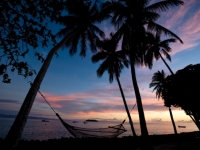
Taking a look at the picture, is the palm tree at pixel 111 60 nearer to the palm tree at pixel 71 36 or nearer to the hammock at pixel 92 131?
the palm tree at pixel 71 36

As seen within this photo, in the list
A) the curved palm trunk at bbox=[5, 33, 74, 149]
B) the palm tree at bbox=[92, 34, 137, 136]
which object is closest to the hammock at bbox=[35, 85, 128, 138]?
the curved palm trunk at bbox=[5, 33, 74, 149]

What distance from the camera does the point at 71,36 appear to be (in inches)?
277

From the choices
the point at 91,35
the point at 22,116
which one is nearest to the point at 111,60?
the point at 91,35

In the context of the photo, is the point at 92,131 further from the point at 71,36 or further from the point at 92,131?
the point at 71,36

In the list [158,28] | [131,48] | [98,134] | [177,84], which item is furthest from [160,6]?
[98,134]

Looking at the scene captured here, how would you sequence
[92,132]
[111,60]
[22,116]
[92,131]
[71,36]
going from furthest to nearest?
[111,60] → [92,132] → [92,131] → [71,36] → [22,116]

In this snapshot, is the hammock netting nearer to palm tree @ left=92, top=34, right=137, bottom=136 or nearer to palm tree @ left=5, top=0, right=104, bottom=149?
palm tree @ left=5, top=0, right=104, bottom=149

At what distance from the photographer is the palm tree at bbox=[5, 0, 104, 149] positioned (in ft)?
10.9

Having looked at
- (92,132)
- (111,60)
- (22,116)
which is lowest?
(92,132)

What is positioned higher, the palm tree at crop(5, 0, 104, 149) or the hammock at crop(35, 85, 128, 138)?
the palm tree at crop(5, 0, 104, 149)

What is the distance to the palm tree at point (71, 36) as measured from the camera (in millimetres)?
3330

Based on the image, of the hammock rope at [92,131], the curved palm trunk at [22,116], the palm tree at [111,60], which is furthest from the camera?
the palm tree at [111,60]

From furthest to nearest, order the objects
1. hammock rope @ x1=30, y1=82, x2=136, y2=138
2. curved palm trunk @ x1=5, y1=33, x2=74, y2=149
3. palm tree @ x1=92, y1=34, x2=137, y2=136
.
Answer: palm tree @ x1=92, y1=34, x2=137, y2=136, hammock rope @ x1=30, y1=82, x2=136, y2=138, curved palm trunk @ x1=5, y1=33, x2=74, y2=149

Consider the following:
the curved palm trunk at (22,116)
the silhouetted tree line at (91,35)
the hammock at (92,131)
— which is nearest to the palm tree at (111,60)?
the silhouetted tree line at (91,35)
